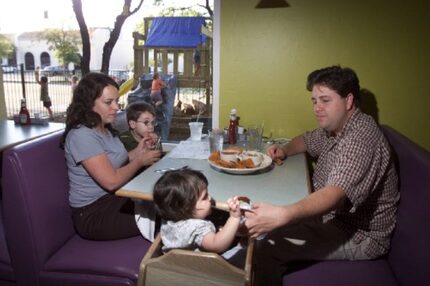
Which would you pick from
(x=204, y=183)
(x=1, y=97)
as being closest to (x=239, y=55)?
(x=204, y=183)

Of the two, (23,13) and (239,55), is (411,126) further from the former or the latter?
(23,13)

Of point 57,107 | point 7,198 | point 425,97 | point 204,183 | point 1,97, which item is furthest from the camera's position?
point 57,107

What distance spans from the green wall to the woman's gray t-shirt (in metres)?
1.19

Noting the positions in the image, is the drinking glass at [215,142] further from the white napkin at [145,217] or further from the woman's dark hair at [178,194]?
the woman's dark hair at [178,194]

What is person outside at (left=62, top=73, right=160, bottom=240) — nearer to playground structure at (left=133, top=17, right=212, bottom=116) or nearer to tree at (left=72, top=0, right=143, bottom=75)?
playground structure at (left=133, top=17, right=212, bottom=116)

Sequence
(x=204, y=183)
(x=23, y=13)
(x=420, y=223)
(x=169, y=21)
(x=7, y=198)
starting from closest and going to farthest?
(x=420, y=223) < (x=204, y=183) < (x=7, y=198) < (x=169, y=21) < (x=23, y=13)

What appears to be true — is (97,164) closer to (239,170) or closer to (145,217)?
(145,217)

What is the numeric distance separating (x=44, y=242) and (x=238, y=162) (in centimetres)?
98

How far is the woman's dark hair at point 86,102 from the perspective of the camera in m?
1.78

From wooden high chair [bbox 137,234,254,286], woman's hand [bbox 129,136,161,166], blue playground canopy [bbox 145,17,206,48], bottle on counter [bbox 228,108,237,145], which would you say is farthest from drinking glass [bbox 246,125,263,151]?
blue playground canopy [bbox 145,17,206,48]

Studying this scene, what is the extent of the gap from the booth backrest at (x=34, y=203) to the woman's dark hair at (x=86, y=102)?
0.16 metres

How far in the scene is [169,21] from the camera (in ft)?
14.3

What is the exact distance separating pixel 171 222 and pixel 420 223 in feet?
3.01

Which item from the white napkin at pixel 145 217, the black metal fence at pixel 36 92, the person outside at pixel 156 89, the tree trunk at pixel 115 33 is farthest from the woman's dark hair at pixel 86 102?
the black metal fence at pixel 36 92
